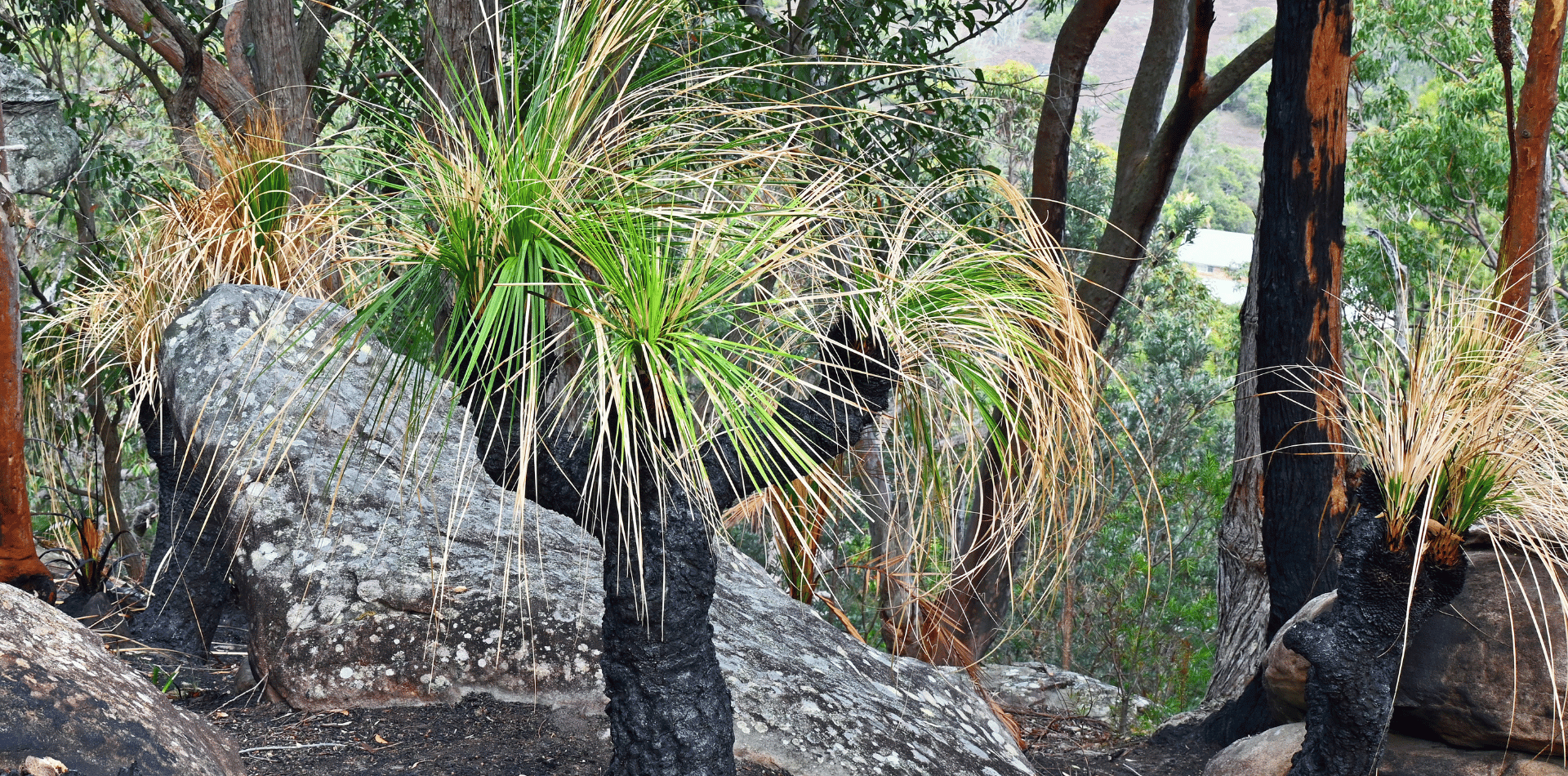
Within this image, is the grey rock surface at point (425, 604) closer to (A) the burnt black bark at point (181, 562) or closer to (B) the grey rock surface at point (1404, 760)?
(A) the burnt black bark at point (181, 562)

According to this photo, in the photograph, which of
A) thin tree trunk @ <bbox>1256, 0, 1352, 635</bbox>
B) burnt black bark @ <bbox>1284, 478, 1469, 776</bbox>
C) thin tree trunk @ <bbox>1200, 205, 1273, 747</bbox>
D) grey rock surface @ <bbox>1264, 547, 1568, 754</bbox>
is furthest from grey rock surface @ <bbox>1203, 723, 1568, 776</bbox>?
thin tree trunk @ <bbox>1200, 205, 1273, 747</bbox>

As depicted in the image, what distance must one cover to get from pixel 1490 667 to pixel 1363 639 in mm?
542

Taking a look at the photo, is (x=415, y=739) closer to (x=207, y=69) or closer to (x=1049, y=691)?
(x=207, y=69)

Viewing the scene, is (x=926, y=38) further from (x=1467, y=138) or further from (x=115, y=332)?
(x=1467, y=138)

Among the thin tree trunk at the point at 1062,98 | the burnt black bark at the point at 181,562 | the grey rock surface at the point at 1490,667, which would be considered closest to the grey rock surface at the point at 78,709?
the burnt black bark at the point at 181,562

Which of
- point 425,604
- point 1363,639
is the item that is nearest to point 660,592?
point 425,604

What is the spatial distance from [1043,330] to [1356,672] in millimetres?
1177

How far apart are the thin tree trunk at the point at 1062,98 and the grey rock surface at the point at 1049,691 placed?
288 cm

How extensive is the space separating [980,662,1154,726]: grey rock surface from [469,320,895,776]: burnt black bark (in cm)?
468

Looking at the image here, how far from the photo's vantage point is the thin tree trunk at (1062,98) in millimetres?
5840

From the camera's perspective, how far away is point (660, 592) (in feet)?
6.81

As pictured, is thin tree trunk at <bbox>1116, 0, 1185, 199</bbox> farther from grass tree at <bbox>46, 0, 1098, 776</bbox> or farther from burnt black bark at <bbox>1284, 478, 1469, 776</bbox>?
grass tree at <bbox>46, 0, 1098, 776</bbox>

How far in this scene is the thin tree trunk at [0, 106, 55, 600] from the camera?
3088 mm

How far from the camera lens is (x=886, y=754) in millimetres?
2613
